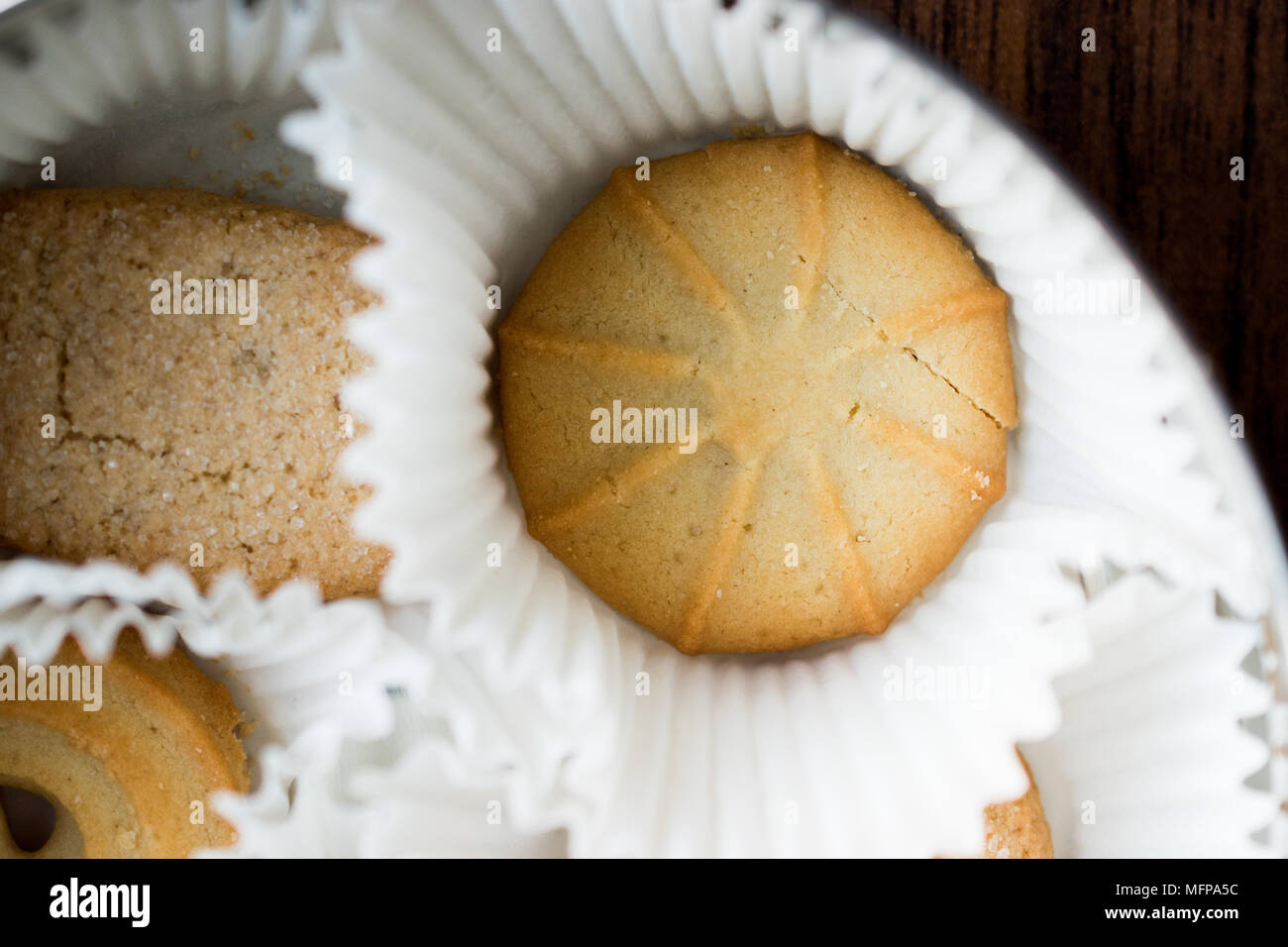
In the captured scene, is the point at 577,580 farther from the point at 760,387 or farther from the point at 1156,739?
the point at 1156,739

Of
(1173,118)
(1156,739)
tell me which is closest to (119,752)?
(1156,739)

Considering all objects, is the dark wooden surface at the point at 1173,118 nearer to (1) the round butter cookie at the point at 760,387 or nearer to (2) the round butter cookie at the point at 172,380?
(1) the round butter cookie at the point at 760,387

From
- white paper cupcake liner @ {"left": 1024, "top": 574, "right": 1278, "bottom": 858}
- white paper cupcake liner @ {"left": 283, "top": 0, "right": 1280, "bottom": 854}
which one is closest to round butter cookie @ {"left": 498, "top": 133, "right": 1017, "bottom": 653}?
white paper cupcake liner @ {"left": 283, "top": 0, "right": 1280, "bottom": 854}

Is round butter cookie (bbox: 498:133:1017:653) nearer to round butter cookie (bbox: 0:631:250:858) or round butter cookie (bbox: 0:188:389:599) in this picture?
round butter cookie (bbox: 0:188:389:599)

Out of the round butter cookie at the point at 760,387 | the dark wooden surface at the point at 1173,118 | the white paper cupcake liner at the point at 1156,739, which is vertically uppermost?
the dark wooden surface at the point at 1173,118

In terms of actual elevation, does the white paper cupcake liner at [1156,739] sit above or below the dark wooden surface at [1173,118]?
below

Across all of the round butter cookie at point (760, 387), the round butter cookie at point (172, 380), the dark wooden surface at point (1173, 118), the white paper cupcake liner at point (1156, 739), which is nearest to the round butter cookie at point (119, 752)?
the round butter cookie at point (172, 380)

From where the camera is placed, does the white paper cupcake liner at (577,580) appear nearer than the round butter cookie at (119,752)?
Yes

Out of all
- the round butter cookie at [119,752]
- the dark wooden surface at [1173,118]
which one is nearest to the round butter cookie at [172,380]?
the round butter cookie at [119,752]
